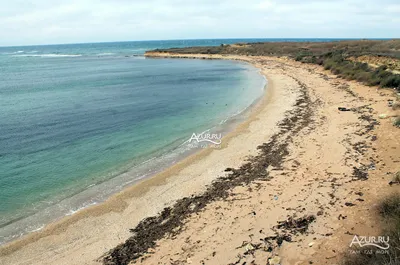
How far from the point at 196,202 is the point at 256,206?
→ 2.36m

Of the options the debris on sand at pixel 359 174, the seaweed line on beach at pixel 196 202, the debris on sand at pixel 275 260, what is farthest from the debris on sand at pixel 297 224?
the debris on sand at pixel 359 174

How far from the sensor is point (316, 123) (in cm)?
2080

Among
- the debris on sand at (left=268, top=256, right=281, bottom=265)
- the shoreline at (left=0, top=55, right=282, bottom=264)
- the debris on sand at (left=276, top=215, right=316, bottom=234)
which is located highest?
the debris on sand at (left=276, top=215, right=316, bottom=234)

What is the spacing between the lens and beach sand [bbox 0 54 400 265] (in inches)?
353

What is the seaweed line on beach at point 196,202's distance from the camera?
958 centimetres

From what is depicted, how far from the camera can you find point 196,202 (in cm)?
1213

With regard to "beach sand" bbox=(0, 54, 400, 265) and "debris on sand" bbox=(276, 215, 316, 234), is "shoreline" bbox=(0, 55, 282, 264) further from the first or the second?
"debris on sand" bbox=(276, 215, 316, 234)

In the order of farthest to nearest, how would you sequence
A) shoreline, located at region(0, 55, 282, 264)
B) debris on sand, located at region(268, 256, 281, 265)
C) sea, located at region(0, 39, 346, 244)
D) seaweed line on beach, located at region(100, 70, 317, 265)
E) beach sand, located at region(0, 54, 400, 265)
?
sea, located at region(0, 39, 346, 244), shoreline, located at region(0, 55, 282, 264), seaweed line on beach, located at region(100, 70, 317, 265), beach sand, located at region(0, 54, 400, 265), debris on sand, located at region(268, 256, 281, 265)

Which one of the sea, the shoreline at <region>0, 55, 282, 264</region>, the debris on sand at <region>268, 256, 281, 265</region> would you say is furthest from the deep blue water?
the debris on sand at <region>268, 256, 281, 265</region>

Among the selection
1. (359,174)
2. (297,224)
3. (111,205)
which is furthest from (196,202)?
(359,174)

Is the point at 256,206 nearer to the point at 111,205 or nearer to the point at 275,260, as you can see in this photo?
the point at 275,260

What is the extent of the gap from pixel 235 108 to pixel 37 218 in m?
20.1

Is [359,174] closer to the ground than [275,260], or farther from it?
farther from it

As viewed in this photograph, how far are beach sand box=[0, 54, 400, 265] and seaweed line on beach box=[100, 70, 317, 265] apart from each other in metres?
0.22
